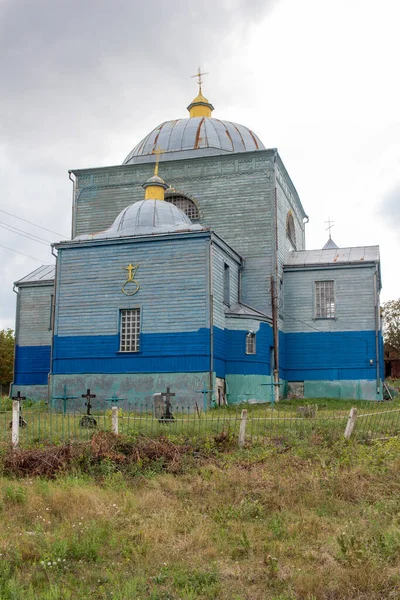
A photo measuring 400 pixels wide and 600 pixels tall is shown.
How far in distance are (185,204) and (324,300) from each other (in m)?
7.11

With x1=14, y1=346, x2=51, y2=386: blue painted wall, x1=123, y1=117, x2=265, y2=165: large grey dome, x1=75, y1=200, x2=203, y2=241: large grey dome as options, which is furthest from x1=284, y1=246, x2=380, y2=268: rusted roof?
x1=14, y1=346, x2=51, y2=386: blue painted wall

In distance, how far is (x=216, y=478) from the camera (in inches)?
404

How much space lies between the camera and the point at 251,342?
79.1 ft

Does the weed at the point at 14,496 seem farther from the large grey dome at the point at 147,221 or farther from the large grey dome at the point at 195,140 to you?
the large grey dome at the point at 195,140

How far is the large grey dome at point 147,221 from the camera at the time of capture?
24000mm

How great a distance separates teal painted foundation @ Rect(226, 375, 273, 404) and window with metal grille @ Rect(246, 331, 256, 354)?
957 mm

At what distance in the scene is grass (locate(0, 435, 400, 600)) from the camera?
21.7ft

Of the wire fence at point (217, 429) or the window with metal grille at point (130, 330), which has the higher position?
the window with metal grille at point (130, 330)

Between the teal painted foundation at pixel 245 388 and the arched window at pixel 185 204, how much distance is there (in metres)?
7.73

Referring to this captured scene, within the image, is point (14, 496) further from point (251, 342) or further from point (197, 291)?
point (251, 342)

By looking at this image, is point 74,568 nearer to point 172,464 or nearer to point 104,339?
point 172,464

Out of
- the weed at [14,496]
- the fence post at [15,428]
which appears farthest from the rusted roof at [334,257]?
the weed at [14,496]

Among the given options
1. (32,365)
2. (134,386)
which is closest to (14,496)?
(134,386)

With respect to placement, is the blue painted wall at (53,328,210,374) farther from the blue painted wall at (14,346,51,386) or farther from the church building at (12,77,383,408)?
the blue painted wall at (14,346,51,386)
